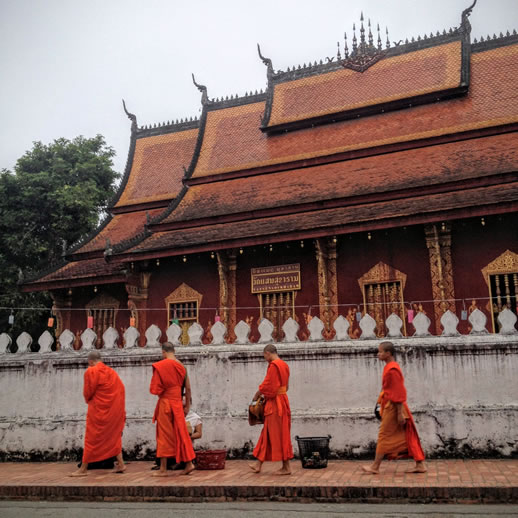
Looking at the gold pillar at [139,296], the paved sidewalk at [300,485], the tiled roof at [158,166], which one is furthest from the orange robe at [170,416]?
→ the tiled roof at [158,166]

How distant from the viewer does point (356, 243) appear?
12078 mm

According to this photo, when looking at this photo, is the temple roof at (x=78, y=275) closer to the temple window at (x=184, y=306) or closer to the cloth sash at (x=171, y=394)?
the temple window at (x=184, y=306)

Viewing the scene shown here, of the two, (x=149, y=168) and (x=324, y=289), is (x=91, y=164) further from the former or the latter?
(x=324, y=289)

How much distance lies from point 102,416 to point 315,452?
2690mm

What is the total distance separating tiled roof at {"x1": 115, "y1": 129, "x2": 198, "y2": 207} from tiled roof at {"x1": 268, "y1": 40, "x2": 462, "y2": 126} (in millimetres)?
3290

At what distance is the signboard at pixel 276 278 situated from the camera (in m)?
12.4

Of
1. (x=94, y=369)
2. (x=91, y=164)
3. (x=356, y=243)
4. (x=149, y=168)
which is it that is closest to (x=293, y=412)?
(x=94, y=369)

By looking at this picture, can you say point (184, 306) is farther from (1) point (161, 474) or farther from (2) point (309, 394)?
(1) point (161, 474)

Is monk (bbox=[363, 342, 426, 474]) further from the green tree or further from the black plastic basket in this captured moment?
the green tree

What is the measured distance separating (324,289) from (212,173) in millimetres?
5425

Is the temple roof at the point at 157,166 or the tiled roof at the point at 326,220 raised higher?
the temple roof at the point at 157,166

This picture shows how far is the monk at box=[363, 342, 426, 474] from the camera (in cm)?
611

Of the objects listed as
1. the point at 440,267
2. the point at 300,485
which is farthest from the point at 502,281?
the point at 300,485

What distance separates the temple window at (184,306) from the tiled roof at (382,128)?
376 centimetres
